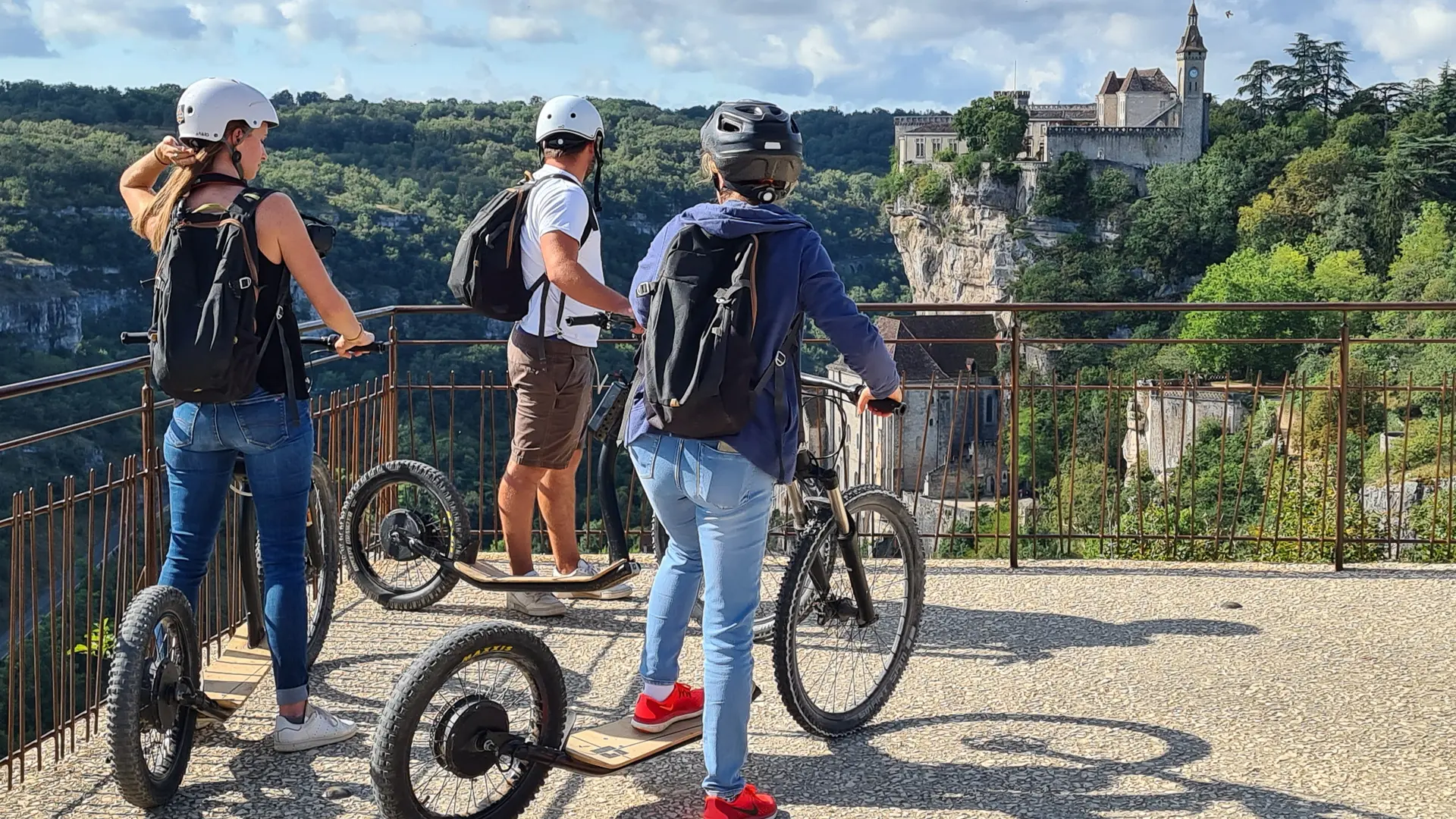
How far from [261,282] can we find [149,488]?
1219mm

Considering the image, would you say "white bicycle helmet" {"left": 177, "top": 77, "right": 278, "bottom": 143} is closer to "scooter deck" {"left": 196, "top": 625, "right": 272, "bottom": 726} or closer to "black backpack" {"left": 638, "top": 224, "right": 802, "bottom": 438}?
"black backpack" {"left": 638, "top": 224, "right": 802, "bottom": 438}

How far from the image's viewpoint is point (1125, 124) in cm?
9131

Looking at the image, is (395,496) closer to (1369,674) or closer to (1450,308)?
(1369,674)

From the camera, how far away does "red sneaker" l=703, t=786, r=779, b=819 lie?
9.93ft

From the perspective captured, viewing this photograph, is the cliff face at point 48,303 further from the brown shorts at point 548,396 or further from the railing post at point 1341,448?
the railing post at point 1341,448

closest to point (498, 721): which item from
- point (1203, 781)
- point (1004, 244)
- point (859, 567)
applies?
point (859, 567)

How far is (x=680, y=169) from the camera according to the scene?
206 feet

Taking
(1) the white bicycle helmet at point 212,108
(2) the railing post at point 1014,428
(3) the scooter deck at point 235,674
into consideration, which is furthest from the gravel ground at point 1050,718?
(1) the white bicycle helmet at point 212,108

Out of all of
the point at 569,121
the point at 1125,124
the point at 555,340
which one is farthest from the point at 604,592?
the point at 1125,124

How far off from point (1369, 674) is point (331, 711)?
3.26m

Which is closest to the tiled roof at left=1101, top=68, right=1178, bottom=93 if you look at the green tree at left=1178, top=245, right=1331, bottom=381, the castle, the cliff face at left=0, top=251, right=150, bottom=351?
the castle

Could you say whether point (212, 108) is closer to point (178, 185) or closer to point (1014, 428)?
point (178, 185)

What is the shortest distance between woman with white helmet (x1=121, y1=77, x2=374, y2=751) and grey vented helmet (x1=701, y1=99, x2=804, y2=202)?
102 cm

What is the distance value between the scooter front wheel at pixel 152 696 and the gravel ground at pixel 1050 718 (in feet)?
0.41
